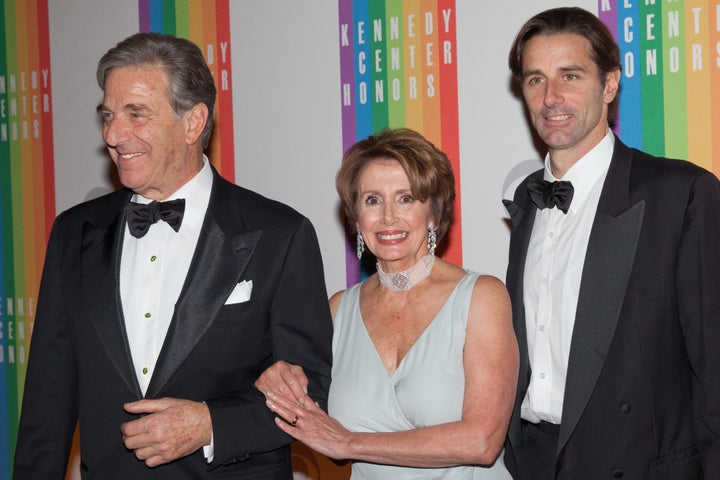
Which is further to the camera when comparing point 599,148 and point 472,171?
point 472,171

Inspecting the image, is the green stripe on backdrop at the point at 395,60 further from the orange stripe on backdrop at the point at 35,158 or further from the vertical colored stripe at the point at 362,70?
the orange stripe on backdrop at the point at 35,158

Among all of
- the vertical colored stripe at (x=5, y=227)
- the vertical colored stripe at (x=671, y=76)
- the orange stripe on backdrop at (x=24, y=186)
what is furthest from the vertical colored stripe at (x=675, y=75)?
the vertical colored stripe at (x=5, y=227)

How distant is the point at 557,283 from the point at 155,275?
3.98 feet

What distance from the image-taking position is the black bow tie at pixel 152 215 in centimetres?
268

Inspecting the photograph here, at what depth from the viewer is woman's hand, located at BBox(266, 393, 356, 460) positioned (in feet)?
8.52

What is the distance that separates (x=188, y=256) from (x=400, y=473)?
0.89 metres

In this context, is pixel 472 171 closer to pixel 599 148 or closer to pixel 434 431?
pixel 599 148

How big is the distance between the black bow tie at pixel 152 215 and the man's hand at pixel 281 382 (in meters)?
0.50

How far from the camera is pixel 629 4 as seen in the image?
3.51 meters

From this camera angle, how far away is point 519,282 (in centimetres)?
296

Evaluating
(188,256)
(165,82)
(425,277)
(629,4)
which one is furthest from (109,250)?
(629,4)

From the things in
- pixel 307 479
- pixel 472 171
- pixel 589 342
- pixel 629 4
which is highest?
pixel 629 4

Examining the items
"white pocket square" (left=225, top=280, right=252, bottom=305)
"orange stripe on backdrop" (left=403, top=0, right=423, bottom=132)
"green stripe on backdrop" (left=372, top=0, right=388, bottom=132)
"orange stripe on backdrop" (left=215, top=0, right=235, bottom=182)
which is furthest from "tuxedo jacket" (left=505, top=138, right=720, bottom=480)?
"orange stripe on backdrop" (left=215, top=0, right=235, bottom=182)

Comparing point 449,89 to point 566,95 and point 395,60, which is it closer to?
point 395,60
